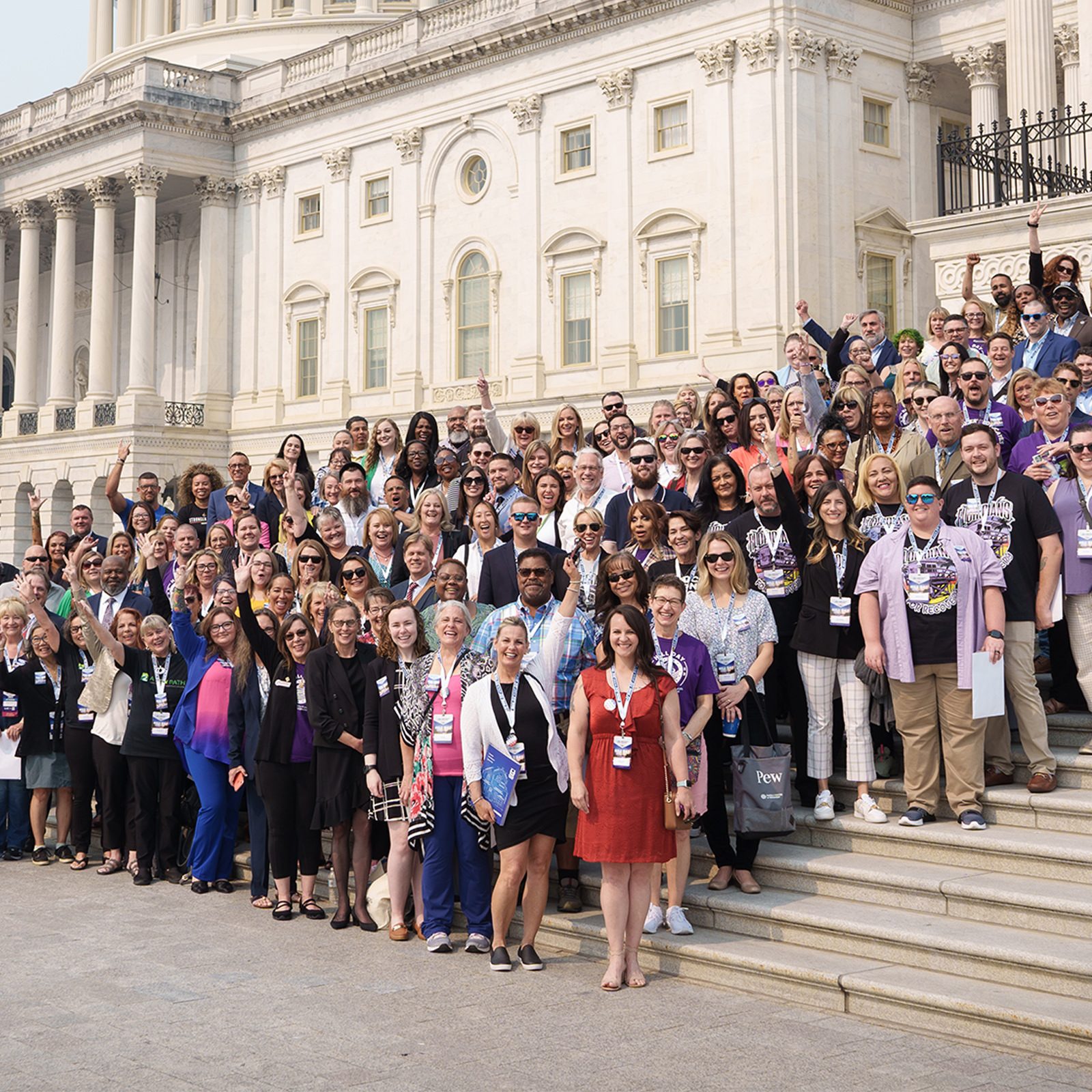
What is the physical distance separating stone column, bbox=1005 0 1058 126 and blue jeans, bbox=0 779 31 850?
838 inches

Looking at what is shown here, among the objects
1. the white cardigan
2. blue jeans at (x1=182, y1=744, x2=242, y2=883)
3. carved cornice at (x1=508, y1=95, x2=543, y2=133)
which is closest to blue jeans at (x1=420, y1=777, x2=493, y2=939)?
the white cardigan

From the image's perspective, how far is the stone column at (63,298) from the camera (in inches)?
1857

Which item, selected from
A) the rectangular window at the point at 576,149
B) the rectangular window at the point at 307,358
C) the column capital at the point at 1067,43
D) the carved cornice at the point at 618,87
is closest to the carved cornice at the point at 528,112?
the rectangular window at the point at 576,149

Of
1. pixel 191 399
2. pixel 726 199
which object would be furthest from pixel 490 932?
pixel 191 399

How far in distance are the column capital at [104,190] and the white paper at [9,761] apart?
115 ft

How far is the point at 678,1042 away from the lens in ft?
24.3

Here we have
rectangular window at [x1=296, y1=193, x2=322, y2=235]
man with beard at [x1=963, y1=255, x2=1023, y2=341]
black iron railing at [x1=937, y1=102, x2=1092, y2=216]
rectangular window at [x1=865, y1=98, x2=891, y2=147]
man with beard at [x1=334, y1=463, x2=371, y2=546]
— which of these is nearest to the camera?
man with beard at [x1=334, y1=463, x2=371, y2=546]

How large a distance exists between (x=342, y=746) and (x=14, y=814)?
4402 millimetres

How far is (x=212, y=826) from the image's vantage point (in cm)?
1155

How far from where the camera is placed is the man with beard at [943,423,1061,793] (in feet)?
31.1

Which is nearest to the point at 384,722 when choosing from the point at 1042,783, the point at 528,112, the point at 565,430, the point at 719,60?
the point at 1042,783

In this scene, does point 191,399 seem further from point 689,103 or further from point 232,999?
point 232,999

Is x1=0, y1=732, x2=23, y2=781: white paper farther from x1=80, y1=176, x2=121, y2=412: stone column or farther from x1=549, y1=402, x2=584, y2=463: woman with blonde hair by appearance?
x1=80, y1=176, x2=121, y2=412: stone column

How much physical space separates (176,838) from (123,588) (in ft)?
8.07
